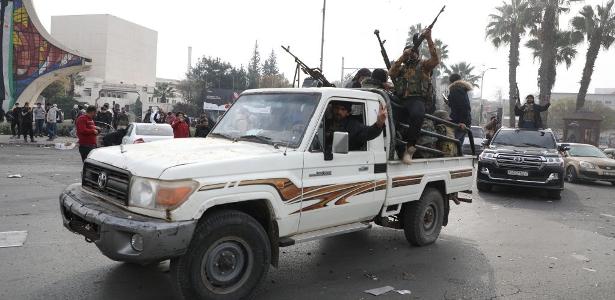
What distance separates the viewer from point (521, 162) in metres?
11.0

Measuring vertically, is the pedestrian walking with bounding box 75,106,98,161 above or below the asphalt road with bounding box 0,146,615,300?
above

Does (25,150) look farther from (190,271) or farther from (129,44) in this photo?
(129,44)

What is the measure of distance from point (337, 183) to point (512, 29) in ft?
106

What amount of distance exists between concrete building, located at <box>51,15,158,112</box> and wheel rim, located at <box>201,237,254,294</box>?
4093 inches

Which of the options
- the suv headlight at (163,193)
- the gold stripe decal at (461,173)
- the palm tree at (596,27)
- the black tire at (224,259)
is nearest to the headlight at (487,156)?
the gold stripe decal at (461,173)

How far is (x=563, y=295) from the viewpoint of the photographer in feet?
15.6

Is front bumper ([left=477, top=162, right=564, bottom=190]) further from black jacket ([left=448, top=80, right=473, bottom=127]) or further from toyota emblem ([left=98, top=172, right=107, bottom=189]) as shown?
toyota emblem ([left=98, top=172, right=107, bottom=189])

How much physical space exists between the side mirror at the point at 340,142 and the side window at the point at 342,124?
0.21 m

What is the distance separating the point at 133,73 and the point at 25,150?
106896 mm

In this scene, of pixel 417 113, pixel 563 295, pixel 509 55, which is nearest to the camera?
pixel 563 295

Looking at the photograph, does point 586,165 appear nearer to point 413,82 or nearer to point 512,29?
point 413,82

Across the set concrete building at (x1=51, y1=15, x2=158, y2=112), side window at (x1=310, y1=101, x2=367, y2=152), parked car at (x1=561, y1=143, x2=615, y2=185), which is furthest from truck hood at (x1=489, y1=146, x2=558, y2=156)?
concrete building at (x1=51, y1=15, x2=158, y2=112)

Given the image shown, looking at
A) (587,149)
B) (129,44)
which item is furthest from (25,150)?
(129,44)

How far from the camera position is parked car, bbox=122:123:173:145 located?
1416 cm
